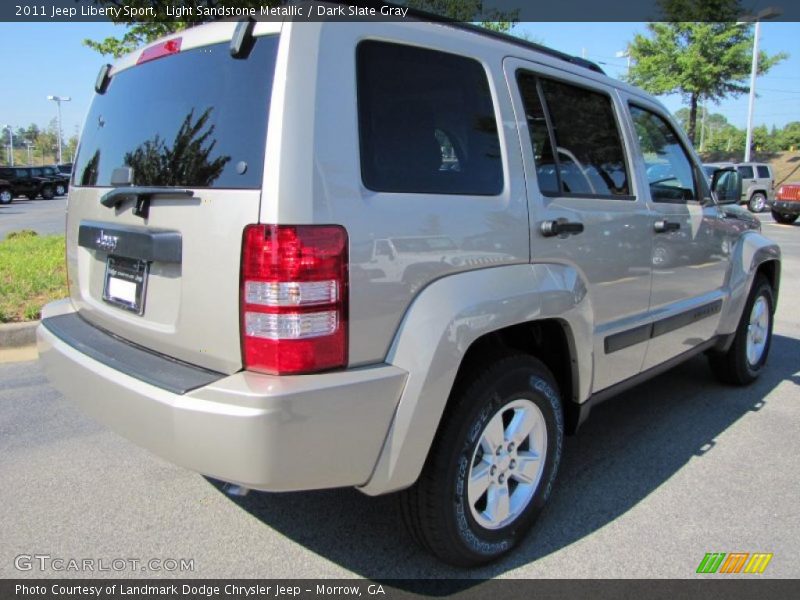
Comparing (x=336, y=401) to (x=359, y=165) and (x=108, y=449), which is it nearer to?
(x=359, y=165)

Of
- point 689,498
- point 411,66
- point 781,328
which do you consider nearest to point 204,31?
point 411,66

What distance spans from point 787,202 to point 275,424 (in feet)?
72.6

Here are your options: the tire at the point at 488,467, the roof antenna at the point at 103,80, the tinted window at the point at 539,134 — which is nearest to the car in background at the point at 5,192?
the roof antenna at the point at 103,80

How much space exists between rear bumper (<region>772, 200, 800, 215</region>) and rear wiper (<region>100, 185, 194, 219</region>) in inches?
860

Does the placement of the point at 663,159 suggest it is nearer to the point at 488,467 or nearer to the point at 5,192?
the point at 488,467

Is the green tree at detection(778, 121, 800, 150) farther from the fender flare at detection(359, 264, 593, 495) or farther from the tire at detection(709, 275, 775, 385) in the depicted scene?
the fender flare at detection(359, 264, 593, 495)

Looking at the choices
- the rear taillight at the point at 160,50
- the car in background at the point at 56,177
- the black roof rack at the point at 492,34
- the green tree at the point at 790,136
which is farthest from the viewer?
the green tree at the point at 790,136

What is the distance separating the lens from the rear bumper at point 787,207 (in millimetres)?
19391

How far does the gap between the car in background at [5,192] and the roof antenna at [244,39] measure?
1334 inches

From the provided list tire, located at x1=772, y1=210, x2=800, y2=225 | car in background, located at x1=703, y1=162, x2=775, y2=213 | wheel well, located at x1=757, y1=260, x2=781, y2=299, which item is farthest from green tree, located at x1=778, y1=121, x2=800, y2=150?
wheel well, located at x1=757, y1=260, x2=781, y2=299

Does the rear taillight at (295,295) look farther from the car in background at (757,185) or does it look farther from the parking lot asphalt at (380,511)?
the car in background at (757,185)

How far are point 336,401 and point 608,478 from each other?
1.91 metres

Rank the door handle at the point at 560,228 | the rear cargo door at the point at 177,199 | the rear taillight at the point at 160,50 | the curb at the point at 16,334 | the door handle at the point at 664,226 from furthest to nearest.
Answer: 1. the curb at the point at 16,334
2. the door handle at the point at 664,226
3. the door handle at the point at 560,228
4. the rear taillight at the point at 160,50
5. the rear cargo door at the point at 177,199

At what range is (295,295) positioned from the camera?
1836 millimetres
